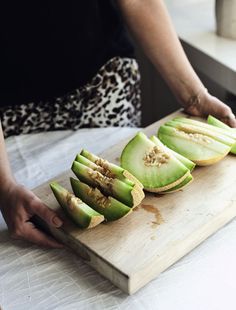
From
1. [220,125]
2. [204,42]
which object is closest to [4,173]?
[220,125]

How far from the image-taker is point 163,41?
48.2 inches

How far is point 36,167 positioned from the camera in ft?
3.82

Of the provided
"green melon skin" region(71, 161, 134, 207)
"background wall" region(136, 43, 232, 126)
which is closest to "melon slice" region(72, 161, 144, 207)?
"green melon skin" region(71, 161, 134, 207)

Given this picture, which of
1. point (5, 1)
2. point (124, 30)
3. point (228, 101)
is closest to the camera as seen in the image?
point (5, 1)

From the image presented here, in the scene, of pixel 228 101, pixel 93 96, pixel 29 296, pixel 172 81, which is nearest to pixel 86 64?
pixel 93 96

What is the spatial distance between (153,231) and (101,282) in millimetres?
119

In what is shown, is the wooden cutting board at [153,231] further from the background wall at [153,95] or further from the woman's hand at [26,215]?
the background wall at [153,95]

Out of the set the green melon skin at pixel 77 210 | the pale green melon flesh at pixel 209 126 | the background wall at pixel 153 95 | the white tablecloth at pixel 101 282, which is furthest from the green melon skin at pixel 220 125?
the background wall at pixel 153 95

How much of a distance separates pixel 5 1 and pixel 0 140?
32cm

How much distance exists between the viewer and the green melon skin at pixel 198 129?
1.02 meters

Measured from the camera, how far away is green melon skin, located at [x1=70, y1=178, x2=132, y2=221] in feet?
2.86

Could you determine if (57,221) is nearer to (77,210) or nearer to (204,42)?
(77,210)

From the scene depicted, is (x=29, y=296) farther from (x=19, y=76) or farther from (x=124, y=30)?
(x=124, y=30)

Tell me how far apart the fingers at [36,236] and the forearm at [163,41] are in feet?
1.59
